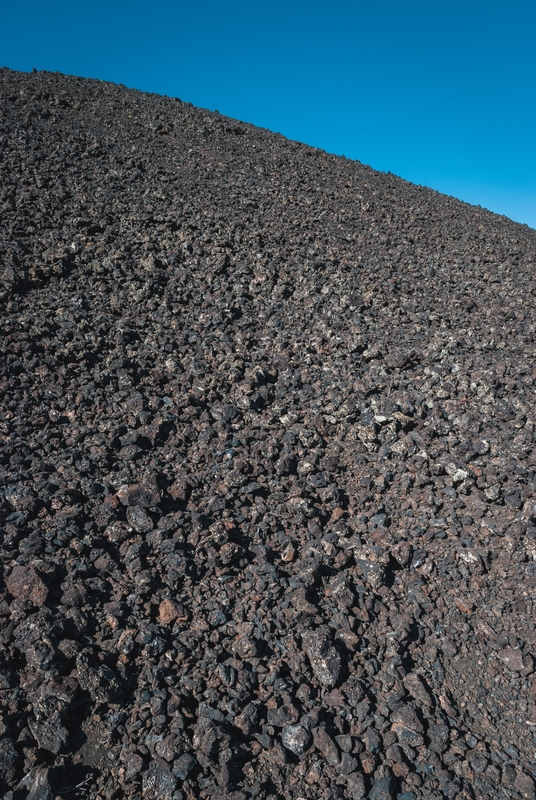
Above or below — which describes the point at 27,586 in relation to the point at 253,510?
below

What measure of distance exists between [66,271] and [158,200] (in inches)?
107

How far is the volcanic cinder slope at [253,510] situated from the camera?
8.11ft

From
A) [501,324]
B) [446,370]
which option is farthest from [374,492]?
[501,324]

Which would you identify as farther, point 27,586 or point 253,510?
point 253,510

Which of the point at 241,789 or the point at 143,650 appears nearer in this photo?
the point at 241,789

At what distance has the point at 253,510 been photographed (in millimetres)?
3818

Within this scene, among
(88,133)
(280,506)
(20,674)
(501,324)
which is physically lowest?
(20,674)

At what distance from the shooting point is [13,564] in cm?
304

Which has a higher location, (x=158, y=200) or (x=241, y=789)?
(x=158, y=200)

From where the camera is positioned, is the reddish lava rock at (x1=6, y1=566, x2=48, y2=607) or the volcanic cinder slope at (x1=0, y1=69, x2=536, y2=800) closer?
the volcanic cinder slope at (x1=0, y1=69, x2=536, y2=800)

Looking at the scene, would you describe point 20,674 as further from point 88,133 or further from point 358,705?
point 88,133

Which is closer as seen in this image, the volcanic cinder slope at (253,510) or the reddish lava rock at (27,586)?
the volcanic cinder slope at (253,510)

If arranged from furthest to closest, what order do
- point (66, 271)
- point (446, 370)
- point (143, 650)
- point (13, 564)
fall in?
point (66, 271)
point (446, 370)
point (13, 564)
point (143, 650)

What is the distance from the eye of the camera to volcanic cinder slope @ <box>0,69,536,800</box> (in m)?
2.47
